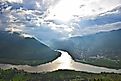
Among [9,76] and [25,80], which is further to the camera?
[9,76]

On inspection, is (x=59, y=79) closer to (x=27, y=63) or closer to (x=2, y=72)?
(x=2, y=72)

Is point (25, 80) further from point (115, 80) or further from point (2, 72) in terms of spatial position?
point (115, 80)

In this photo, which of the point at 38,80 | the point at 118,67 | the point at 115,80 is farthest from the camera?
the point at 118,67

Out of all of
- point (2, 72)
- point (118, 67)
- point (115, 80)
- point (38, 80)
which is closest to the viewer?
point (38, 80)

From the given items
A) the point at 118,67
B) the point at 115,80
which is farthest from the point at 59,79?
the point at 118,67

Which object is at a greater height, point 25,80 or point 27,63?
point 27,63

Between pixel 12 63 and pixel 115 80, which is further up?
pixel 12 63

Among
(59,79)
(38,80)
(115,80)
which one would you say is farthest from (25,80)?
(115,80)

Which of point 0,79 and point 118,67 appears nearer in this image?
point 0,79

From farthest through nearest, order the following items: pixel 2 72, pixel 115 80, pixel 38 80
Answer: pixel 2 72 → pixel 115 80 → pixel 38 80
